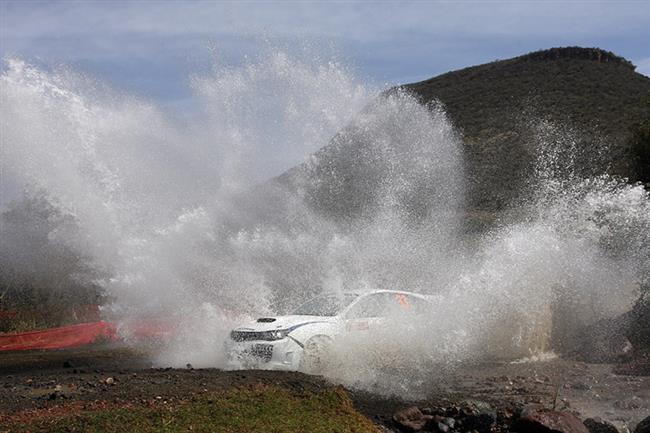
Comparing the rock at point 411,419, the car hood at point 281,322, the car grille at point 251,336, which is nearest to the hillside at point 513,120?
the car hood at point 281,322

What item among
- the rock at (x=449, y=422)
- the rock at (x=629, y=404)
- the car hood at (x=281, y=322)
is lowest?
the rock at (x=629, y=404)

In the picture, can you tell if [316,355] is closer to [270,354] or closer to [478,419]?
[270,354]

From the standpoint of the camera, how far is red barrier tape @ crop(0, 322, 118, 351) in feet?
57.5

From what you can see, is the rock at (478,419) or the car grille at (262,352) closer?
the rock at (478,419)

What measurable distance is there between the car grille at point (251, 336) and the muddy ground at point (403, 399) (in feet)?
2.73

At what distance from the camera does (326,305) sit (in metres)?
12.5

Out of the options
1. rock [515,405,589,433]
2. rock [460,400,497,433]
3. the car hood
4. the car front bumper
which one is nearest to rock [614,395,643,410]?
rock [515,405,589,433]

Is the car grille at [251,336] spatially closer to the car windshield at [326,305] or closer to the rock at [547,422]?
the car windshield at [326,305]

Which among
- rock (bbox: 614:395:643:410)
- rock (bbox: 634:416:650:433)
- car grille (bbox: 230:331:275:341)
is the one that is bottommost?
rock (bbox: 614:395:643:410)

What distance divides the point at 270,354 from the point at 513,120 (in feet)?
138

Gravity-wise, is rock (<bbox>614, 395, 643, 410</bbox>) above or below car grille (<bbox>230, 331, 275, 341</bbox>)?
below

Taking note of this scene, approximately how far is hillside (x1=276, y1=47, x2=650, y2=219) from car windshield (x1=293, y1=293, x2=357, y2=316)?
30.1 feet

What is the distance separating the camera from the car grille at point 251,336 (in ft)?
36.8

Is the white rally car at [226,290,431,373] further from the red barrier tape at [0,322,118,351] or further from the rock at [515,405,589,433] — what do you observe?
the red barrier tape at [0,322,118,351]
